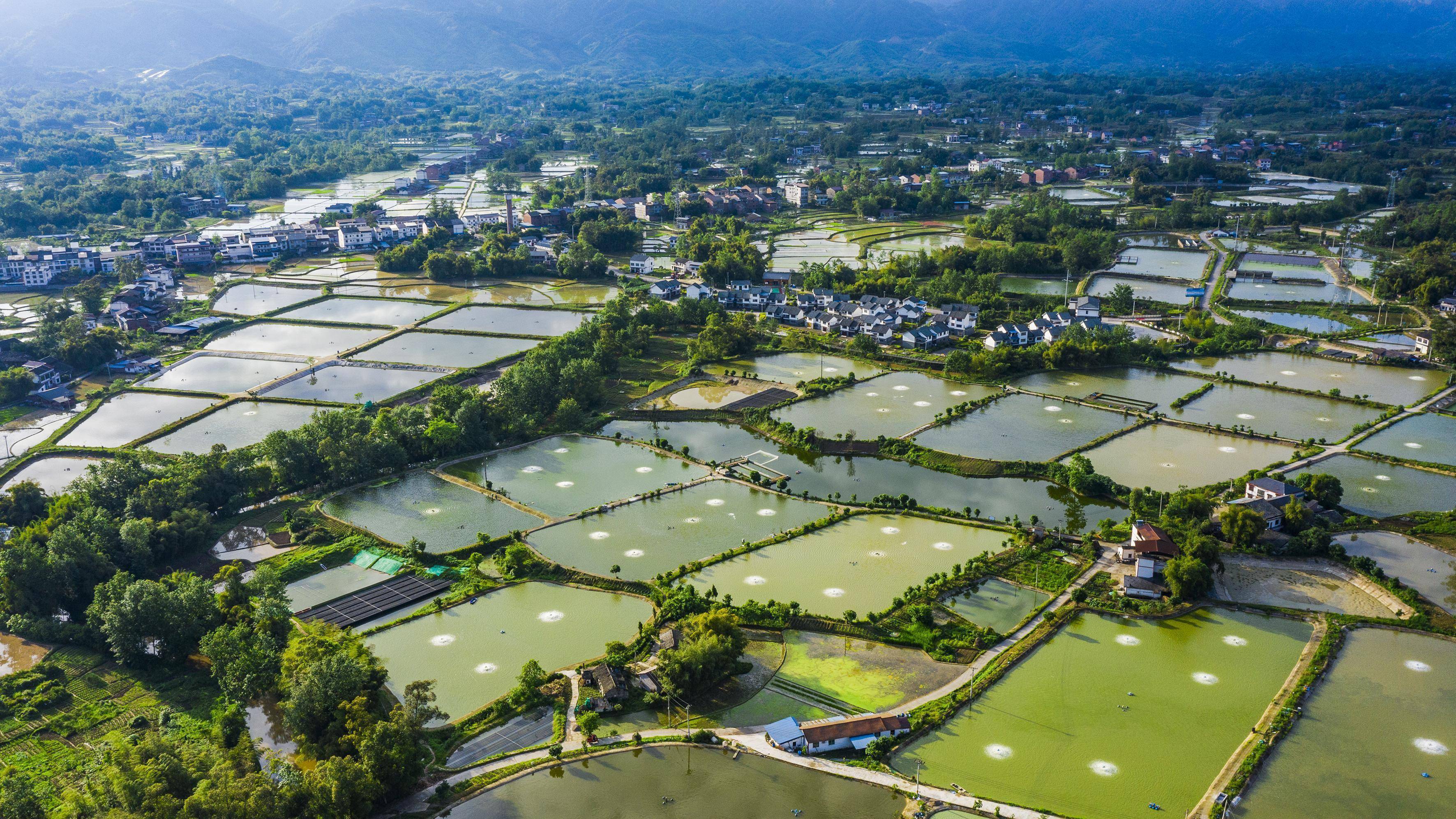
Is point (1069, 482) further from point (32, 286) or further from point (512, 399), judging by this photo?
point (32, 286)

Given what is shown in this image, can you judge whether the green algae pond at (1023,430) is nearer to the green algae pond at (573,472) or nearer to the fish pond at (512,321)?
the green algae pond at (573,472)

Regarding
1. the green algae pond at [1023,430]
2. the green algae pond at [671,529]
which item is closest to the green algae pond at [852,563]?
the green algae pond at [671,529]

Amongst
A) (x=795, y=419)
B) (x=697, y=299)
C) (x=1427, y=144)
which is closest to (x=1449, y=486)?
(x=795, y=419)

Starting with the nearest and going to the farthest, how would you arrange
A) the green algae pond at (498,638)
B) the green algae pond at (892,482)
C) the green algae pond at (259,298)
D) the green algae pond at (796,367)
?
the green algae pond at (498,638) → the green algae pond at (892,482) → the green algae pond at (796,367) → the green algae pond at (259,298)

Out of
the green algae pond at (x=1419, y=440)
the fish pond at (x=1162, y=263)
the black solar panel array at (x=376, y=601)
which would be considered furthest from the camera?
the fish pond at (x=1162, y=263)

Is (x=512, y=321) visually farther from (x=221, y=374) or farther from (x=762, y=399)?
(x=762, y=399)

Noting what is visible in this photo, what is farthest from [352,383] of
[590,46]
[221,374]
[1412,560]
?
[590,46]
